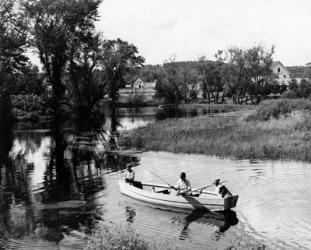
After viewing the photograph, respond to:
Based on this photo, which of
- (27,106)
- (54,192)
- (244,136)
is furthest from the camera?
(27,106)

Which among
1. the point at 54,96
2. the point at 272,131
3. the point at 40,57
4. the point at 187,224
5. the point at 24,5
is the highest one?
the point at 24,5

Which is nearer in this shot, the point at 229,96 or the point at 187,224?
the point at 187,224

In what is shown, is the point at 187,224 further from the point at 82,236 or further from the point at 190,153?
the point at 190,153

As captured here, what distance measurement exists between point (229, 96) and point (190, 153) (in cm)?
10800

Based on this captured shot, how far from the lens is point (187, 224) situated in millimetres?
24500

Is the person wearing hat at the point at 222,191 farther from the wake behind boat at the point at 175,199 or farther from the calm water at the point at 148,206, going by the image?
the calm water at the point at 148,206

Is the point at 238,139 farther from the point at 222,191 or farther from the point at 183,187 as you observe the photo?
the point at 222,191

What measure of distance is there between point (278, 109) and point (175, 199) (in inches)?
1271

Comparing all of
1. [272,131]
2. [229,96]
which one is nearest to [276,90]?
[229,96]

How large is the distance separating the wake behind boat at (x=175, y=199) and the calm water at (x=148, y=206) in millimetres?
446

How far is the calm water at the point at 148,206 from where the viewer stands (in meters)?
22.6

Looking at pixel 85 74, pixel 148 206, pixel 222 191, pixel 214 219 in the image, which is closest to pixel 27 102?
pixel 85 74

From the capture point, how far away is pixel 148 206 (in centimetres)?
2833

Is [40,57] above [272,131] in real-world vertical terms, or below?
above
